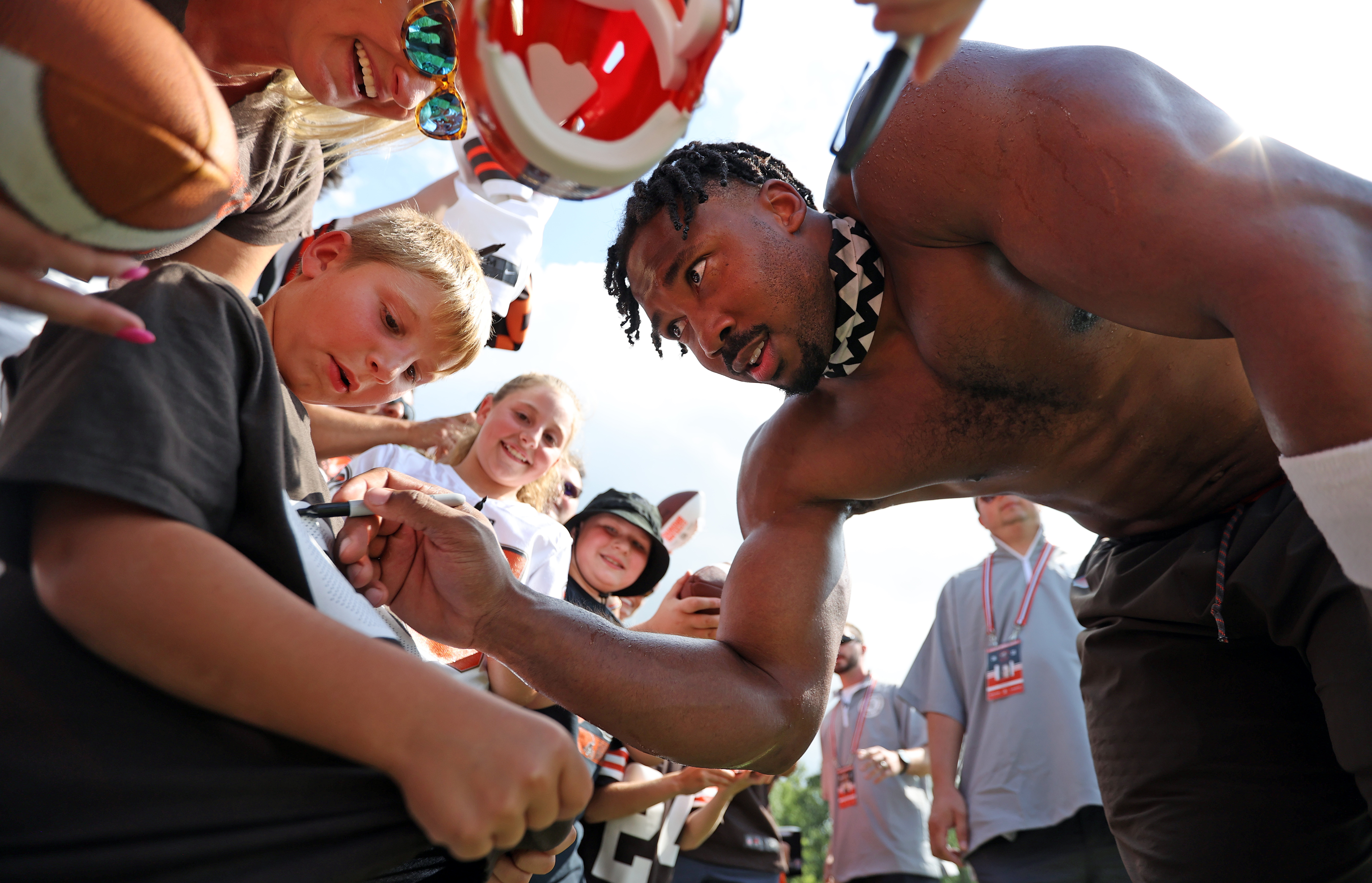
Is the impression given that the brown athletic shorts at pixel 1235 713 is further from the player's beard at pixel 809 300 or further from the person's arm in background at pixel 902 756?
the person's arm in background at pixel 902 756

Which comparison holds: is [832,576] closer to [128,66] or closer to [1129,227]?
[1129,227]

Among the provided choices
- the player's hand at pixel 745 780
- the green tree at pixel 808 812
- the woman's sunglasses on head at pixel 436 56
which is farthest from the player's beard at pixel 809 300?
the green tree at pixel 808 812

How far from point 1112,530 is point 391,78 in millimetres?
2200

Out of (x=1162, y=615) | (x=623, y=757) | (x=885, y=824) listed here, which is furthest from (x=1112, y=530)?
(x=885, y=824)

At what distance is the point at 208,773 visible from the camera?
3.15 ft

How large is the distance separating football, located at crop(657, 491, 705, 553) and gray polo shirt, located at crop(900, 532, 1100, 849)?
1.44 meters

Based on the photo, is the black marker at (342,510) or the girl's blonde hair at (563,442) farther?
the girl's blonde hair at (563,442)

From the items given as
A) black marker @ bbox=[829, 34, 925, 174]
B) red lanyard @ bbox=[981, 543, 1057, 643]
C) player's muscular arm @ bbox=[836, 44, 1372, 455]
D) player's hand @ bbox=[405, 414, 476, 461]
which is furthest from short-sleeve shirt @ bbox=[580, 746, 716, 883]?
black marker @ bbox=[829, 34, 925, 174]

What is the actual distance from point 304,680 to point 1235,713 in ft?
7.35

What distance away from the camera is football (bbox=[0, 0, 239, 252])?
38.3 inches

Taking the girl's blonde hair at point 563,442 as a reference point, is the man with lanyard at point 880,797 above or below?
below

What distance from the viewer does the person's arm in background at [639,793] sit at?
11.2 feet

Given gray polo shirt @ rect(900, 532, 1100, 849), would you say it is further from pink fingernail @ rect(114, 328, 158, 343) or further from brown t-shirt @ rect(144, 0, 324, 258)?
pink fingernail @ rect(114, 328, 158, 343)

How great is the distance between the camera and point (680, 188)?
8.54 feet
